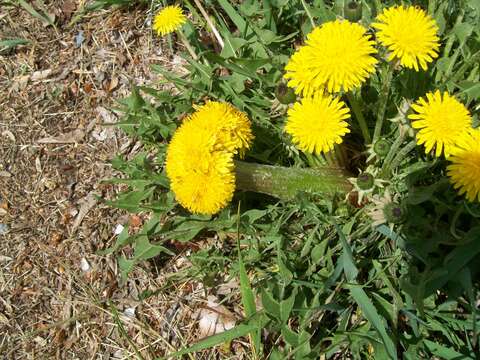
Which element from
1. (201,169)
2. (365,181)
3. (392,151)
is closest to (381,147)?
(392,151)

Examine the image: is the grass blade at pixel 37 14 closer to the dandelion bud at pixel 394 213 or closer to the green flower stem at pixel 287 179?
the green flower stem at pixel 287 179

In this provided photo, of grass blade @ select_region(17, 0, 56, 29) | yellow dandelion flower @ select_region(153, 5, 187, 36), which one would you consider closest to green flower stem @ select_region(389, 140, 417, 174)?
yellow dandelion flower @ select_region(153, 5, 187, 36)

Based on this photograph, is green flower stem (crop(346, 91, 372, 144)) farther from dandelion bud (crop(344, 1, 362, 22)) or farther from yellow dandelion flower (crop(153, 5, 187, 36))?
yellow dandelion flower (crop(153, 5, 187, 36))

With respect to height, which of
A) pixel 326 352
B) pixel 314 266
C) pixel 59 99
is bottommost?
pixel 326 352

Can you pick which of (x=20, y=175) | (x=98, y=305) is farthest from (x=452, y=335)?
(x=20, y=175)

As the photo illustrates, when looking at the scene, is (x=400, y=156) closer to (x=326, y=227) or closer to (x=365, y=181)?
(x=365, y=181)

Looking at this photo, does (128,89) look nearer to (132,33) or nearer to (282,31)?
(132,33)
